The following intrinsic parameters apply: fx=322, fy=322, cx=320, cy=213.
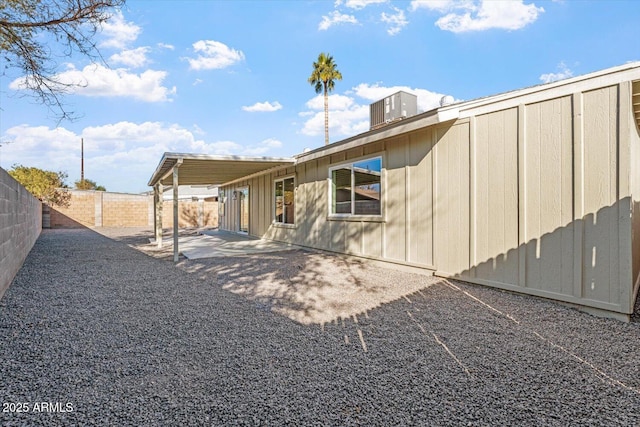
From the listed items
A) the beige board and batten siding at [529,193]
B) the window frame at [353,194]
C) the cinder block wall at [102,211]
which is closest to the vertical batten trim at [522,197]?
the beige board and batten siding at [529,193]

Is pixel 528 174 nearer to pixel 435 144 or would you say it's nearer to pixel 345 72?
pixel 435 144

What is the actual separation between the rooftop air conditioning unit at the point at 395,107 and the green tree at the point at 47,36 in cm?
543

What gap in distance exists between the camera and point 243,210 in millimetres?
13523

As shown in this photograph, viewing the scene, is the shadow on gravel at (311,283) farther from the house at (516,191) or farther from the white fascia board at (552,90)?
the white fascia board at (552,90)

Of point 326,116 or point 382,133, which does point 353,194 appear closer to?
point 382,133

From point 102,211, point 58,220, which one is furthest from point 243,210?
point 58,220

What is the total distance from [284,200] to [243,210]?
4.06 m

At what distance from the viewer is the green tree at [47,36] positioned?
5.16 m

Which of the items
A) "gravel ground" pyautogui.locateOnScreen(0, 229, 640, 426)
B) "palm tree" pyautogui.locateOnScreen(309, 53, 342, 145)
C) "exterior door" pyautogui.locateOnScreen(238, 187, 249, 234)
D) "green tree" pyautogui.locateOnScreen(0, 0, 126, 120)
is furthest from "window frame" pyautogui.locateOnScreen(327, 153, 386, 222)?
"palm tree" pyautogui.locateOnScreen(309, 53, 342, 145)

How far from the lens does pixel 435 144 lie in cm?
528

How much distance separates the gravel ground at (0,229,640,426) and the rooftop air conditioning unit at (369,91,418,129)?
4215 mm

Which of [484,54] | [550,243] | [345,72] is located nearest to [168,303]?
[550,243]

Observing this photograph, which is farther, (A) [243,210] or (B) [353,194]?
(A) [243,210]

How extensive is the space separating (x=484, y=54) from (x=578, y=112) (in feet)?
26.6
